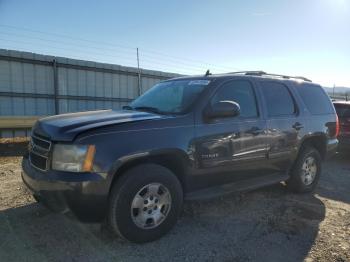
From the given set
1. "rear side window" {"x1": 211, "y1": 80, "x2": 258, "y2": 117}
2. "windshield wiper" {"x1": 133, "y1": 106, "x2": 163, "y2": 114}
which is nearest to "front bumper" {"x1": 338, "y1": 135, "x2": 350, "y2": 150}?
"rear side window" {"x1": 211, "y1": 80, "x2": 258, "y2": 117}

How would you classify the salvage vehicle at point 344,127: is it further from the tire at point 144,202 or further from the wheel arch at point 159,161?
the tire at point 144,202

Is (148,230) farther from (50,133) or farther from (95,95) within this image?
(95,95)

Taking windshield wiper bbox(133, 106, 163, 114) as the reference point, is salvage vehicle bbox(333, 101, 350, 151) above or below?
below

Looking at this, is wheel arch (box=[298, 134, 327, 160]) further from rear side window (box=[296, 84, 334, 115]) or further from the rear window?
the rear window

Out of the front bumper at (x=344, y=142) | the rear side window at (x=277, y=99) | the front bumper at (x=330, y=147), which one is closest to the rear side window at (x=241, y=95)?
the rear side window at (x=277, y=99)

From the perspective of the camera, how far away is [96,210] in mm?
3539

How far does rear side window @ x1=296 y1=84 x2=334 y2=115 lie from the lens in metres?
6.16

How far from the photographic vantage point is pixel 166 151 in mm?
3904

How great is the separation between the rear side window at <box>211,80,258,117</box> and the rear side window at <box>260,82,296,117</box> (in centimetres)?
33

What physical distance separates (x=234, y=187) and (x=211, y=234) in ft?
2.52

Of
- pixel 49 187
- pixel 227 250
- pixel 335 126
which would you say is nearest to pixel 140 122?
pixel 49 187

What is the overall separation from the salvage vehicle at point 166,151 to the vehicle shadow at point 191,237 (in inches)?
9.1

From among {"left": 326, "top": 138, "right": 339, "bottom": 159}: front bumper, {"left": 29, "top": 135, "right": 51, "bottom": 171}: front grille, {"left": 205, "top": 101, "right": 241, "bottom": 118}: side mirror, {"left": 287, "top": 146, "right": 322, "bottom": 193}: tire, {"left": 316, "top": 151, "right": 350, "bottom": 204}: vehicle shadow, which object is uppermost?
{"left": 205, "top": 101, "right": 241, "bottom": 118}: side mirror

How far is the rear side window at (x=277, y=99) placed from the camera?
5383 mm
